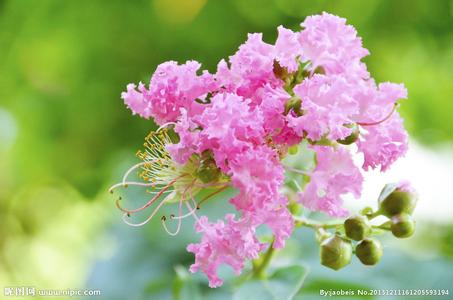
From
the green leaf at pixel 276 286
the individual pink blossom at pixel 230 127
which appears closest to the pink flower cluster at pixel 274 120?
the individual pink blossom at pixel 230 127

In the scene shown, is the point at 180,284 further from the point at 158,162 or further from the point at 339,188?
the point at 339,188

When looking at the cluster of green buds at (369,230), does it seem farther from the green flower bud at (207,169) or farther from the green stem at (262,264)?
the green flower bud at (207,169)

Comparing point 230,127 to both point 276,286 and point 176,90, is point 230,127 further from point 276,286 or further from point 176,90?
point 276,286

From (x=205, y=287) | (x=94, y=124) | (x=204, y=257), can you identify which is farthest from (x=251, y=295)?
(x=94, y=124)

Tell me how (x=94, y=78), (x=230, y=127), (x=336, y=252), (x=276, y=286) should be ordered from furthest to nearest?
(x=94, y=78)
(x=276, y=286)
(x=336, y=252)
(x=230, y=127)

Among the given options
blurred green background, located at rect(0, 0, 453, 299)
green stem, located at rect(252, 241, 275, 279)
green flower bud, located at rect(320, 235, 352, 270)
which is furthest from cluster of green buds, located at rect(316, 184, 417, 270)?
blurred green background, located at rect(0, 0, 453, 299)

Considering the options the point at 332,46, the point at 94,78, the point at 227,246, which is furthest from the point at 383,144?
the point at 94,78

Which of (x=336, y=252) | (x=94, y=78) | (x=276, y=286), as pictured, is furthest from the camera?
(x=94, y=78)

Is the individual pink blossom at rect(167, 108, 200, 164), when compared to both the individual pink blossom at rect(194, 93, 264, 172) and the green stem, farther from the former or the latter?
the green stem
